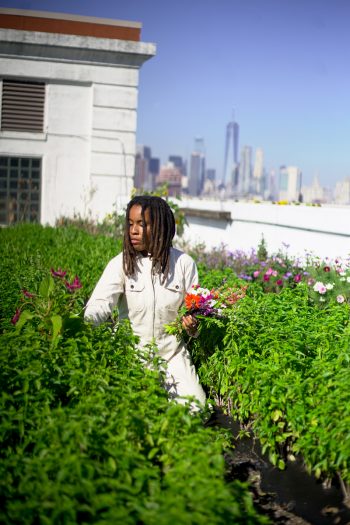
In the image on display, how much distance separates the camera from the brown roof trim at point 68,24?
18438 mm

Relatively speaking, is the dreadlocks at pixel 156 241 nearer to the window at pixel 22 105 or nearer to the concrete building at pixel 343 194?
the window at pixel 22 105

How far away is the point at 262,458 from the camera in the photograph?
15.2 feet

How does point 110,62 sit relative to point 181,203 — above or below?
above

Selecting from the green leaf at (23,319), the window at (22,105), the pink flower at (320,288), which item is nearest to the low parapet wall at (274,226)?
the pink flower at (320,288)

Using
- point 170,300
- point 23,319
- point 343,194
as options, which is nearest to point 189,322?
point 170,300

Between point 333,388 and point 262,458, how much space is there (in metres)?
0.80

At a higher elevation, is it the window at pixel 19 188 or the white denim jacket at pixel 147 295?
the window at pixel 19 188

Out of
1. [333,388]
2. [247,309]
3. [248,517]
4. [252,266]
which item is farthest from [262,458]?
[252,266]

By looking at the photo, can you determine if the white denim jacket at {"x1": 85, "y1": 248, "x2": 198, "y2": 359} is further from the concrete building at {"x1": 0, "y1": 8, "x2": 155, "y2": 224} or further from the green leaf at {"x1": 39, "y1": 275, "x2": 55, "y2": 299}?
the concrete building at {"x1": 0, "y1": 8, "x2": 155, "y2": 224}

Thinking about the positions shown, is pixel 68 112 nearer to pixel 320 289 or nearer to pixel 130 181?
pixel 130 181

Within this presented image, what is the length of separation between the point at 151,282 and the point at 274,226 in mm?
6116

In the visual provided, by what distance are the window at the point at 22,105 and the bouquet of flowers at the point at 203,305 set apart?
1425 centimetres

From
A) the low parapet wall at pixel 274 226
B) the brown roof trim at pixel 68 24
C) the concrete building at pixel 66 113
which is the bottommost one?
the low parapet wall at pixel 274 226

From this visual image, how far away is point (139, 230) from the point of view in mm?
5074
